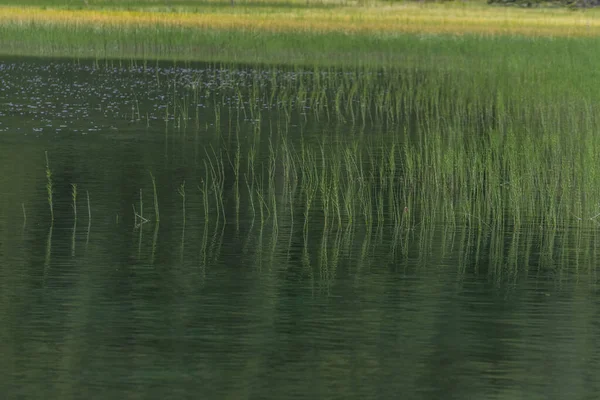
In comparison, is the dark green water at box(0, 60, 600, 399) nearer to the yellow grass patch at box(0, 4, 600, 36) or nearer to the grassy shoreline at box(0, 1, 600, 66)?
Result: the grassy shoreline at box(0, 1, 600, 66)

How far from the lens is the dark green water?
8172 millimetres

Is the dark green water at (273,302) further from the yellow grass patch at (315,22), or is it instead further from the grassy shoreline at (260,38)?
the yellow grass patch at (315,22)

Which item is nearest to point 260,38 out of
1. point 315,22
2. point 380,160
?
point 315,22

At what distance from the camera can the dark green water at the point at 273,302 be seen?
8172 mm

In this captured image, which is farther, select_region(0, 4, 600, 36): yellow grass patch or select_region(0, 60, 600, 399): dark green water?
select_region(0, 4, 600, 36): yellow grass patch

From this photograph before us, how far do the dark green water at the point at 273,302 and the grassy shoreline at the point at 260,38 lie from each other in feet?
72.9

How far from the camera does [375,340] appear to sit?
360 inches

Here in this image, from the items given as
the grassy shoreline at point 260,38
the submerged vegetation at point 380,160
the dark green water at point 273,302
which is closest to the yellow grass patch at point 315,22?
the grassy shoreline at point 260,38

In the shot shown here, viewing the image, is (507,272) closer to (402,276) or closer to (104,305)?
(402,276)

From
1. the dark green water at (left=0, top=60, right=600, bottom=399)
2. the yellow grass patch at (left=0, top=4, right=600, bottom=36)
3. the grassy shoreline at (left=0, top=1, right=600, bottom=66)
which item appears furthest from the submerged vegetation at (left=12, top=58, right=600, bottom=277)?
the yellow grass patch at (left=0, top=4, right=600, bottom=36)

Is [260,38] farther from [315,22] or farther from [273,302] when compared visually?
[273,302]

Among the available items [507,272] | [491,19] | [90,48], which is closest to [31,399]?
[507,272]

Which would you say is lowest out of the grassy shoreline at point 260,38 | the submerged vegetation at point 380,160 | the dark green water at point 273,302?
the dark green water at point 273,302

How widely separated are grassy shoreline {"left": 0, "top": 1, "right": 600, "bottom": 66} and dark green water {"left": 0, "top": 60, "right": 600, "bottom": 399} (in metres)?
22.2
